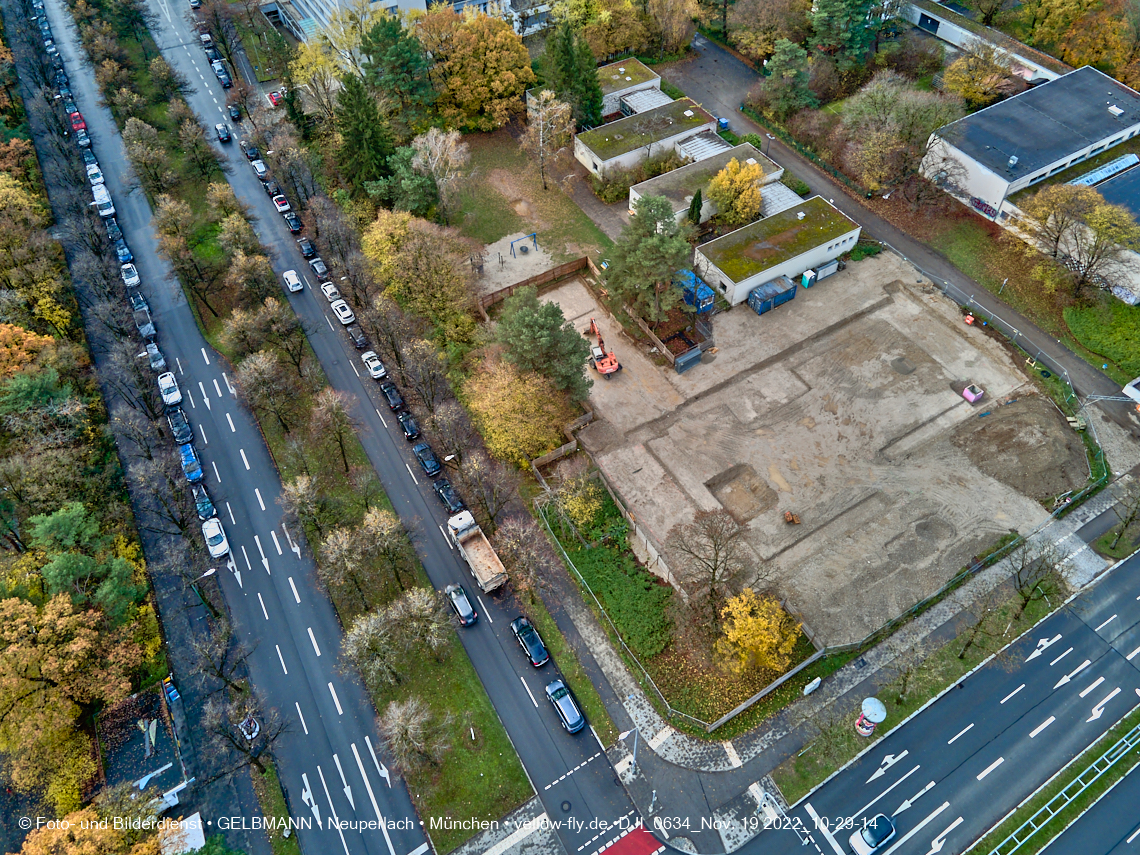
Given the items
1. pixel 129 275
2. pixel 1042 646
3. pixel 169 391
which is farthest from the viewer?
pixel 129 275

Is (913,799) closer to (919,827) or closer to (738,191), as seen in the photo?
(919,827)

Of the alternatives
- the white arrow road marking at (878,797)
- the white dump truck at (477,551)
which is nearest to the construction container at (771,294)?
the white dump truck at (477,551)

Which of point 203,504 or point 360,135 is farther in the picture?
point 360,135

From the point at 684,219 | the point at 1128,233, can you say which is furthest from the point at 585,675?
the point at 1128,233

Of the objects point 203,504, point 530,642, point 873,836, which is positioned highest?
point 203,504

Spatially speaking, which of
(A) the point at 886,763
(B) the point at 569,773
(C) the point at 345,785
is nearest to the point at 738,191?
(A) the point at 886,763

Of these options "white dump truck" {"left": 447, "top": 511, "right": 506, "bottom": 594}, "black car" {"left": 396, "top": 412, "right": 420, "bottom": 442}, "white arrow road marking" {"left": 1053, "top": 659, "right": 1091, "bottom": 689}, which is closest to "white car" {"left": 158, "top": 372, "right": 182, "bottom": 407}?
"black car" {"left": 396, "top": 412, "right": 420, "bottom": 442}

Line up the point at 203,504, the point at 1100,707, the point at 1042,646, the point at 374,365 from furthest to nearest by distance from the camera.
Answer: the point at 374,365, the point at 203,504, the point at 1042,646, the point at 1100,707
